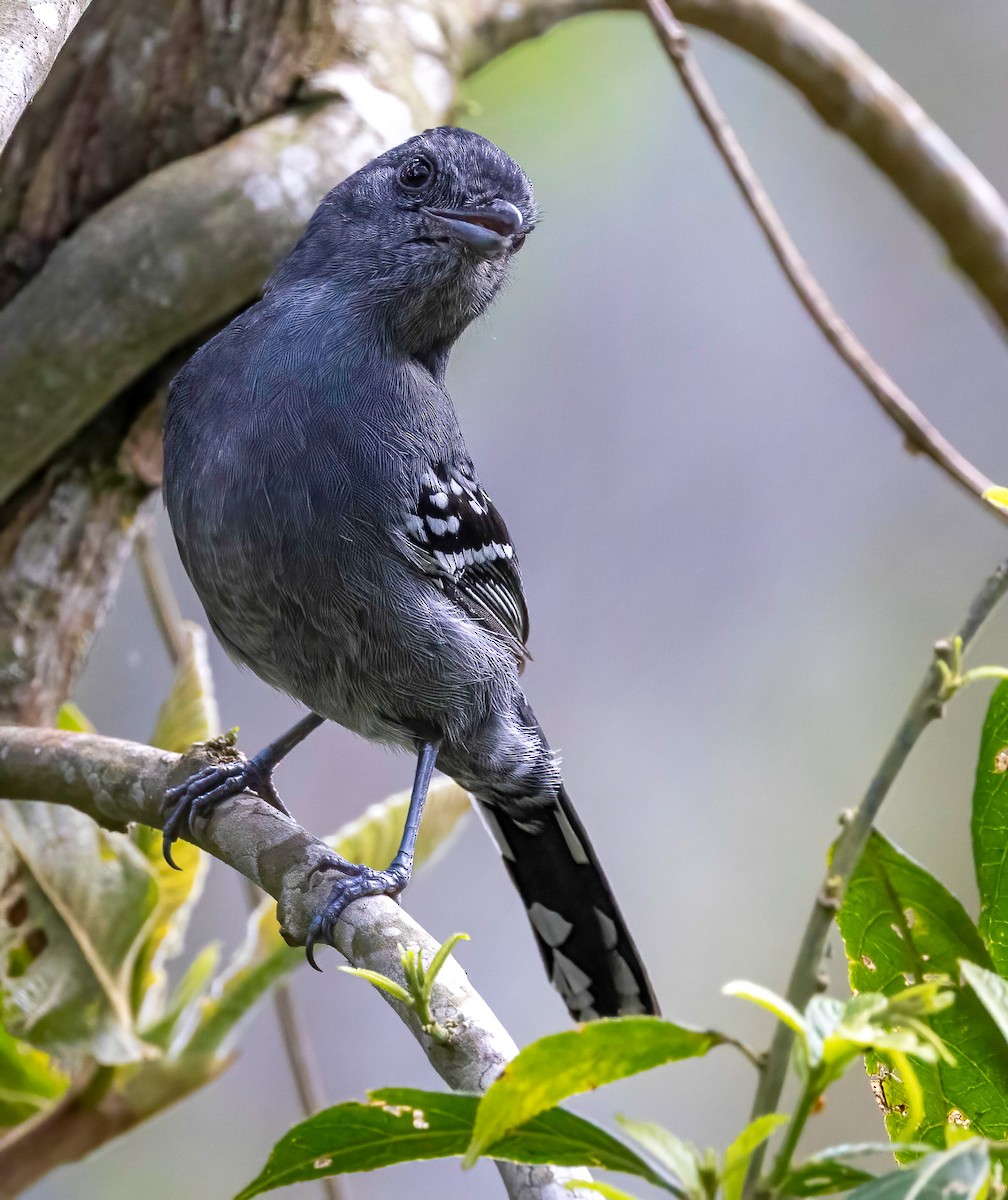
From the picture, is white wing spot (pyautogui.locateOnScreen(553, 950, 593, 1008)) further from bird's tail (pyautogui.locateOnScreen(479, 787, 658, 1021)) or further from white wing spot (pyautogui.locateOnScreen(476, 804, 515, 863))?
white wing spot (pyautogui.locateOnScreen(476, 804, 515, 863))

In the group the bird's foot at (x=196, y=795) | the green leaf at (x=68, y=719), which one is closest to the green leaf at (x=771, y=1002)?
the bird's foot at (x=196, y=795)

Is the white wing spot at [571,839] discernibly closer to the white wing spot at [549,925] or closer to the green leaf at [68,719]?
the white wing spot at [549,925]

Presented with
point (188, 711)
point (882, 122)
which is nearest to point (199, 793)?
point (188, 711)

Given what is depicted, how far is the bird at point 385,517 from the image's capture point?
1.81 meters

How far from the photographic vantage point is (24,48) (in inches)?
49.2

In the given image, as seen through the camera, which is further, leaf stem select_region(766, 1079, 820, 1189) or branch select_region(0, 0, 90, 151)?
branch select_region(0, 0, 90, 151)

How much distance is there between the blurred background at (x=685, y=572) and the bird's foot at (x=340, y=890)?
227 centimetres

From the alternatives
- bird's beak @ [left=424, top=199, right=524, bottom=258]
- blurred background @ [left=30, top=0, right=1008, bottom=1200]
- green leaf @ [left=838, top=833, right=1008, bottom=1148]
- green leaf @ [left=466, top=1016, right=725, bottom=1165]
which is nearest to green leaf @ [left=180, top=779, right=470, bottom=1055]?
bird's beak @ [left=424, top=199, right=524, bottom=258]

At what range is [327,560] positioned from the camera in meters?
1.81

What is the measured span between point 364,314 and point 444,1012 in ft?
3.95

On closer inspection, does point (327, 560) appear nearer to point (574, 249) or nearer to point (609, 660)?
point (609, 660)

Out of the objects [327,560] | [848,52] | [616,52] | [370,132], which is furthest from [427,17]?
[616,52]

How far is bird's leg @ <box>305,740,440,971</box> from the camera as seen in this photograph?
141 cm

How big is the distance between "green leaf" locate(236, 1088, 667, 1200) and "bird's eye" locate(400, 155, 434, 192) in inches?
59.7
